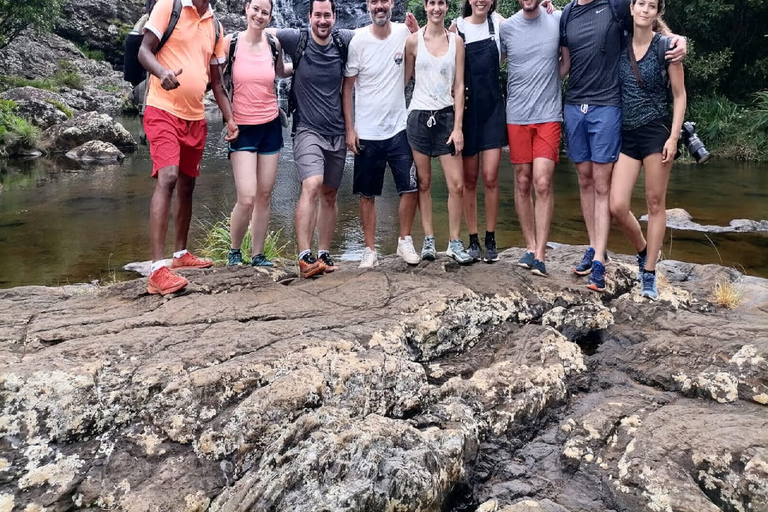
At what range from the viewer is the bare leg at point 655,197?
452 centimetres

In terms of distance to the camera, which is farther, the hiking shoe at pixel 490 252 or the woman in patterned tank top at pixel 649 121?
the hiking shoe at pixel 490 252

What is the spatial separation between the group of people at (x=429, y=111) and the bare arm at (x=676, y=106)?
0.4 inches

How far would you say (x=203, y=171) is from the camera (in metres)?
14.1

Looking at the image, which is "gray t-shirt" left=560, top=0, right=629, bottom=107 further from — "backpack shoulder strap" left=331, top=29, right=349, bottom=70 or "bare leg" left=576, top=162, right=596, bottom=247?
"backpack shoulder strap" left=331, top=29, right=349, bottom=70

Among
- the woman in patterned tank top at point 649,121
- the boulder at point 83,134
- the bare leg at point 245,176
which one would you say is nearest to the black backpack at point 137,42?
the bare leg at point 245,176

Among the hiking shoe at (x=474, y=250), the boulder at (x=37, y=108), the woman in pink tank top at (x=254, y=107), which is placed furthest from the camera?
the boulder at (x=37, y=108)

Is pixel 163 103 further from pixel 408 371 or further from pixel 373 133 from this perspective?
pixel 408 371

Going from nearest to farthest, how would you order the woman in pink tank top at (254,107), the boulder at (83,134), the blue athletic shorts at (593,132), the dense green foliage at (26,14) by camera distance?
the blue athletic shorts at (593,132) → the woman in pink tank top at (254,107) → the boulder at (83,134) → the dense green foliage at (26,14)

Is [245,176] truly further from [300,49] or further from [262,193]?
[300,49]

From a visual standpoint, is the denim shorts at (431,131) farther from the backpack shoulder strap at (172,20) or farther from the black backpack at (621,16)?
the backpack shoulder strap at (172,20)

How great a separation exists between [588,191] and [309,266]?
2272mm

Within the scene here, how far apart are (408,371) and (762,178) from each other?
1355 centimetres

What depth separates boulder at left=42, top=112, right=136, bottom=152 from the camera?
17.0m

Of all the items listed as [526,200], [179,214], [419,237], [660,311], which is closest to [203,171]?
[419,237]
